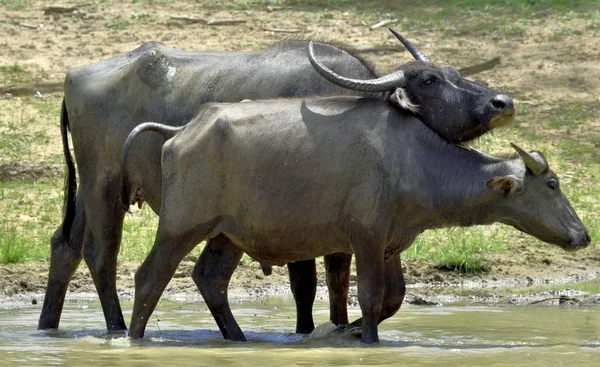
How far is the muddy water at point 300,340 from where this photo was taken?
31.4ft

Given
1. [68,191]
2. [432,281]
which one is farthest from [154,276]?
[432,281]

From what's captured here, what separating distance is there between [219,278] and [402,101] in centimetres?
183

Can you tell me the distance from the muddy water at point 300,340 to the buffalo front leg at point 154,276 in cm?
17

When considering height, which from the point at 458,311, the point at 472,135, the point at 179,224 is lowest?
the point at 458,311

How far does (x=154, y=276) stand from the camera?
→ 10695 mm

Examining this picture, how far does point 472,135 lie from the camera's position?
426 inches

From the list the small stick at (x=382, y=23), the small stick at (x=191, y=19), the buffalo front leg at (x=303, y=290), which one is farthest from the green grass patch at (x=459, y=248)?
the small stick at (x=191, y=19)

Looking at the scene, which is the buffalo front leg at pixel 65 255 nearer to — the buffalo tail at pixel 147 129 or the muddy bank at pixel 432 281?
the muddy bank at pixel 432 281

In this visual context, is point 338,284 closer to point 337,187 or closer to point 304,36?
point 337,187

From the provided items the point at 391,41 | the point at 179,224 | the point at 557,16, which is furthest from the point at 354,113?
the point at 557,16

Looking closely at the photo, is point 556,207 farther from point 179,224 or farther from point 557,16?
point 557,16

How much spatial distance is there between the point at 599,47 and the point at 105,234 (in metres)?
10.0

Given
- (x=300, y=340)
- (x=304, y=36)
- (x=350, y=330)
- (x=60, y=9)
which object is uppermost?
(x=60, y=9)

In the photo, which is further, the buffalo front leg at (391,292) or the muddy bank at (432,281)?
the muddy bank at (432,281)
